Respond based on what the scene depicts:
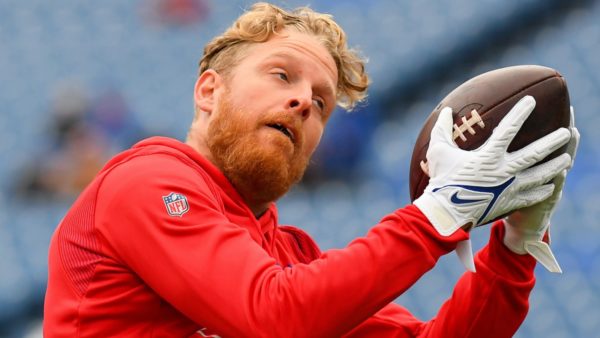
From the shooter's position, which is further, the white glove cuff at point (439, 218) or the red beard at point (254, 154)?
the red beard at point (254, 154)

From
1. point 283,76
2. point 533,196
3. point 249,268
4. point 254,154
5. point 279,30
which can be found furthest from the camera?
point 279,30

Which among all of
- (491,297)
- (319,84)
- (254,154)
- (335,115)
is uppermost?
(335,115)

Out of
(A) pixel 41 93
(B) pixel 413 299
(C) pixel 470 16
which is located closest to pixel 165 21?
(A) pixel 41 93

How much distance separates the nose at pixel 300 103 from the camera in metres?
1.70

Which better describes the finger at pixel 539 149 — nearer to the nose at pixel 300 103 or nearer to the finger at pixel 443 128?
the finger at pixel 443 128

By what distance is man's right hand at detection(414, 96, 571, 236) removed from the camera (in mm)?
1422

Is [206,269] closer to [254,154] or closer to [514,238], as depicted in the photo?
[254,154]

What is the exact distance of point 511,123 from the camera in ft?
4.77

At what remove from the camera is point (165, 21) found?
512 centimetres

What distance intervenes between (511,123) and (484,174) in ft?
0.32

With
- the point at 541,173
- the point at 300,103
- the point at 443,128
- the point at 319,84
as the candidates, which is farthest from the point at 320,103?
the point at 541,173

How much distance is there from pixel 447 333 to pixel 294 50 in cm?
61

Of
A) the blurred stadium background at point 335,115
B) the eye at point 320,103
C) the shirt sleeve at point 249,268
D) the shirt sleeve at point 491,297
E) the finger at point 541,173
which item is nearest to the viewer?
the shirt sleeve at point 249,268

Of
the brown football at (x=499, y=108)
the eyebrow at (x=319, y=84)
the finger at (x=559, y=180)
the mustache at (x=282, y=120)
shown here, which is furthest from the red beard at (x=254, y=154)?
the finger at (x=559, y=180)
